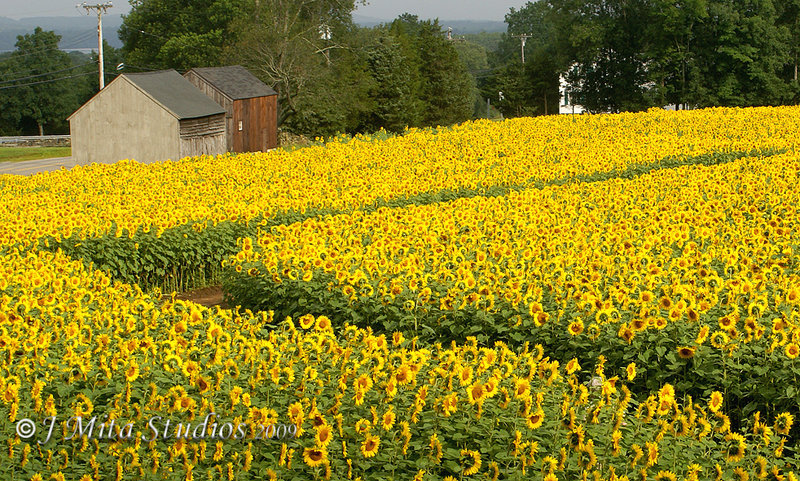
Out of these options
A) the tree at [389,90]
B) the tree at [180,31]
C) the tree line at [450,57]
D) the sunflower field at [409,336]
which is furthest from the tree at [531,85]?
the sunflower field at [409,336]

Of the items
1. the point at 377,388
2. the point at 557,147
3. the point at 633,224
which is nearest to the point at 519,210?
the point at 633,224

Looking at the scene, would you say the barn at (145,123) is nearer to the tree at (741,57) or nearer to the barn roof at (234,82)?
the barn roof at (234,82)

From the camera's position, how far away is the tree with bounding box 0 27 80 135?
7950 centimetres

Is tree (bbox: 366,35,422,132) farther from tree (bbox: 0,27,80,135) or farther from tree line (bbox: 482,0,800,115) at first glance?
tree (bbox: 0,27,80,135)

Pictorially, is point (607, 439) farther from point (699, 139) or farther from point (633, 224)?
point (699, 139)

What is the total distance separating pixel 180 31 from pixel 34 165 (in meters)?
27.2

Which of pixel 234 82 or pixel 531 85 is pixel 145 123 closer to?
pixel 234 82

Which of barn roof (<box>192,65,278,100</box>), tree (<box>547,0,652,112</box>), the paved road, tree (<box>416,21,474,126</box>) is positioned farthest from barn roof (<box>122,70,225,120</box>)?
tree (<box>416,21,474,126</box>)

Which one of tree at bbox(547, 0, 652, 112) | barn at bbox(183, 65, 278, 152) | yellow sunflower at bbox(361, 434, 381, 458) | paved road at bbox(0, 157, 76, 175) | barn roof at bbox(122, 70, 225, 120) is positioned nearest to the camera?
yellow sunflower at bbox(361, 434, 381, 458)

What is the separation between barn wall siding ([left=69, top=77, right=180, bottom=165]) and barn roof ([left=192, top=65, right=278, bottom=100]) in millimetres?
4499

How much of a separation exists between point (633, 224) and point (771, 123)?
61.3 feet

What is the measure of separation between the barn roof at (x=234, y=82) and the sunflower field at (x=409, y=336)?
23282 mm

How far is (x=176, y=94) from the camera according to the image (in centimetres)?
3609

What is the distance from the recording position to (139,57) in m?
67.1
